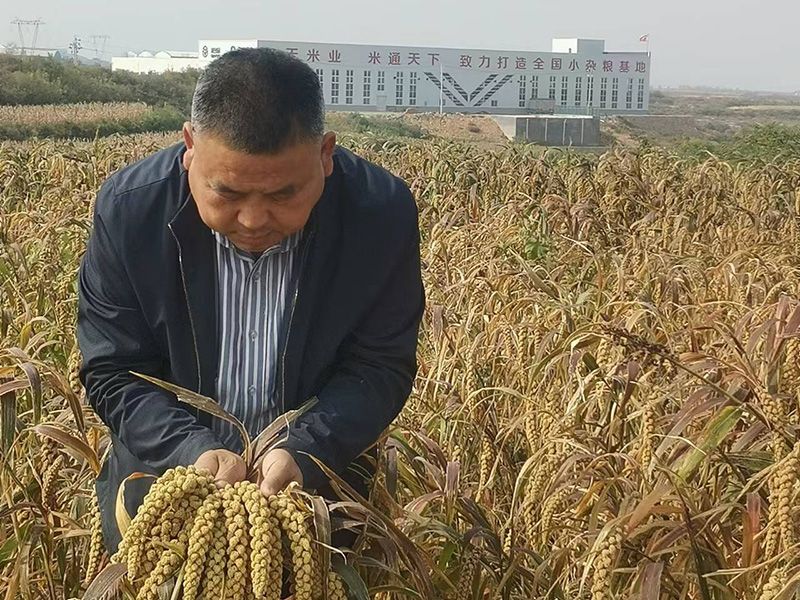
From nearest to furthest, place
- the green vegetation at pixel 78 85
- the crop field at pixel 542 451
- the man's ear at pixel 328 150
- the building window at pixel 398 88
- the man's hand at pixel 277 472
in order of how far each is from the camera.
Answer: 1. the man's hand at pixel 277 472
2. the man's ear at pixel 328 150
3. the crop field at pixel 542 451
4. the green vegetation at pixel 78 85
5. the building window at pixel 398 88

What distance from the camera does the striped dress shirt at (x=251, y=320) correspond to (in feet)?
5.94

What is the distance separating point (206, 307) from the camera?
5.87 ft

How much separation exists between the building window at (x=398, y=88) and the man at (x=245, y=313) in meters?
48.4

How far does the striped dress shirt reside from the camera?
1.81 m

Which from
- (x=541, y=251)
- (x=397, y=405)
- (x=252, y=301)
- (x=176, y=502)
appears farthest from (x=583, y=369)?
(x=541, y=251)

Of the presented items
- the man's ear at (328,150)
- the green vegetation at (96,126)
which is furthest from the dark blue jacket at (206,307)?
the green vegetation at (96,126)

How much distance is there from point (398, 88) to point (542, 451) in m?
49.0

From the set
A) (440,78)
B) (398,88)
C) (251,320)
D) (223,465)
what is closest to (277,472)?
(223,465)

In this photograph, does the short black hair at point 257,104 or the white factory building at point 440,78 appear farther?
the white factory building at point 440,78

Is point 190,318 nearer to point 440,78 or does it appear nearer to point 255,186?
point 255,186

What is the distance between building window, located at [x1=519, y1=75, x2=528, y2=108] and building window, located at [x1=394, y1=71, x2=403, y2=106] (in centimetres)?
524

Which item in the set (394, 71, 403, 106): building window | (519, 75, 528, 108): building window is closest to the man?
(394, 71, 403, 106): building window

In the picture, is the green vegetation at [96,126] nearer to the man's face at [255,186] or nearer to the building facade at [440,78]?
the building facade at [440,78]

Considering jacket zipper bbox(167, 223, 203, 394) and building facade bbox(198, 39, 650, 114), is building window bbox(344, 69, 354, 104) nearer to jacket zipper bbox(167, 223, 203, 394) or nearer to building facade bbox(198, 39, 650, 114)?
building facade bbox(198, 39, 650, 114)
